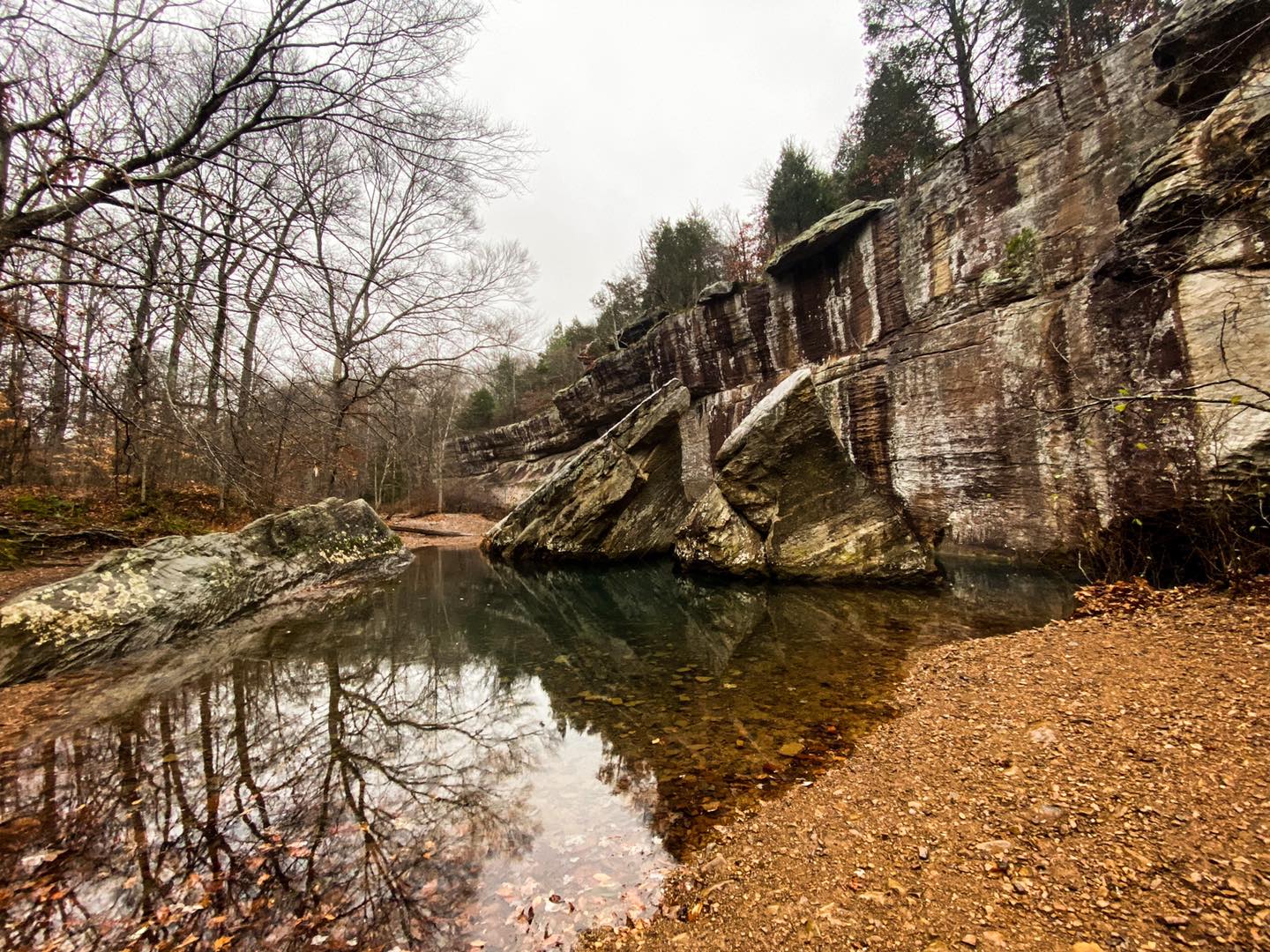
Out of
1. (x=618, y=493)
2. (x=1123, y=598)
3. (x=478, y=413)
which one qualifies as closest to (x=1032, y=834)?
(x=1123, y=598)

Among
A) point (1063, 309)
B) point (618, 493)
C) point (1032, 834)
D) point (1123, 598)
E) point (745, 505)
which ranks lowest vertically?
point (1123, 598)

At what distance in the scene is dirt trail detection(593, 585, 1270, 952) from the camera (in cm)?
171

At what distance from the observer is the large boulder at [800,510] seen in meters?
8.73

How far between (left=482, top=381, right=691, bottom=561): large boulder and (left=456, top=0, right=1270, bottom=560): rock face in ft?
3.25

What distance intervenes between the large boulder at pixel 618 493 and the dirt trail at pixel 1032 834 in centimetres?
983

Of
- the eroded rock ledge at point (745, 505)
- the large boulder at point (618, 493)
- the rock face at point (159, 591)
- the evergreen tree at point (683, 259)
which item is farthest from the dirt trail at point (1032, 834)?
the evergreen tree at point (683, 259)

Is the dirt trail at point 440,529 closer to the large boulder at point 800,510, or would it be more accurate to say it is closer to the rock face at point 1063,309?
the rock face at point 1063,309

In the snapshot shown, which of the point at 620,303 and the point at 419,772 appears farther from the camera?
the point at 620,303

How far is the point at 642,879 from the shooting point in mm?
2324

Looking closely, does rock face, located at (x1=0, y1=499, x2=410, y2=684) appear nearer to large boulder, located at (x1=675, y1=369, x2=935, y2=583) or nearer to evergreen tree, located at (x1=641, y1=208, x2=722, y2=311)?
large boulder, located at (x1=675, y1=369, x2=935, y2=583)

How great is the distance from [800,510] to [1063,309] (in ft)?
20.8

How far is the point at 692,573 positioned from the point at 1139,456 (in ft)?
24.7

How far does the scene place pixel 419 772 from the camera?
3.41 meters

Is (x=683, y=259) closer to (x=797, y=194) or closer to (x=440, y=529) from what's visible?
(x=797, y=194)
